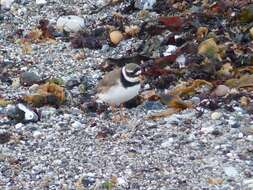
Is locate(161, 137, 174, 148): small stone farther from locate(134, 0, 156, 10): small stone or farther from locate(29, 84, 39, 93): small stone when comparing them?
locate(134, 0, 156, 10): small stone

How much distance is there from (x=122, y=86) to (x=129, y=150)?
1023 mm

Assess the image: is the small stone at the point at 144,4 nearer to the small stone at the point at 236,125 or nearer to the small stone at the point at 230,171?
the small stone at the point at 236,125

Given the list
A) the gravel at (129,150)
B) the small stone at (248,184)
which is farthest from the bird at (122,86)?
the small stone at (248,184)

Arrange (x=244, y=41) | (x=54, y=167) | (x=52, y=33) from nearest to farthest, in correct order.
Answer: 1. (x=54, y=167)
2. (x=244, y=41)
3. (x=52, y=33)

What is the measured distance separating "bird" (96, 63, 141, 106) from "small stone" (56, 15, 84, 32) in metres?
2.81

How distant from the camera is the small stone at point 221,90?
786cm

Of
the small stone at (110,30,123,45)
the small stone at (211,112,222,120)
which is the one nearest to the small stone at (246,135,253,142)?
the small stone at (211,112,222,120)

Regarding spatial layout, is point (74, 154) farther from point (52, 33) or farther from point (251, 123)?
point (52, 33)

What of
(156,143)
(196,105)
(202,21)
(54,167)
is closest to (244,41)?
(202,21)

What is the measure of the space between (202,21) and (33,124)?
10.2 feet

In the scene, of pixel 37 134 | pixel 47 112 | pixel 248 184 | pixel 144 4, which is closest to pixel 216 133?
pixel 248 184

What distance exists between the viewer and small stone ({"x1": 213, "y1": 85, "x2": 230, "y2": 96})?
7859 millimetres

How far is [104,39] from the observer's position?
1012cm

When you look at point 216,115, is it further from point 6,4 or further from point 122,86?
point 6,4
